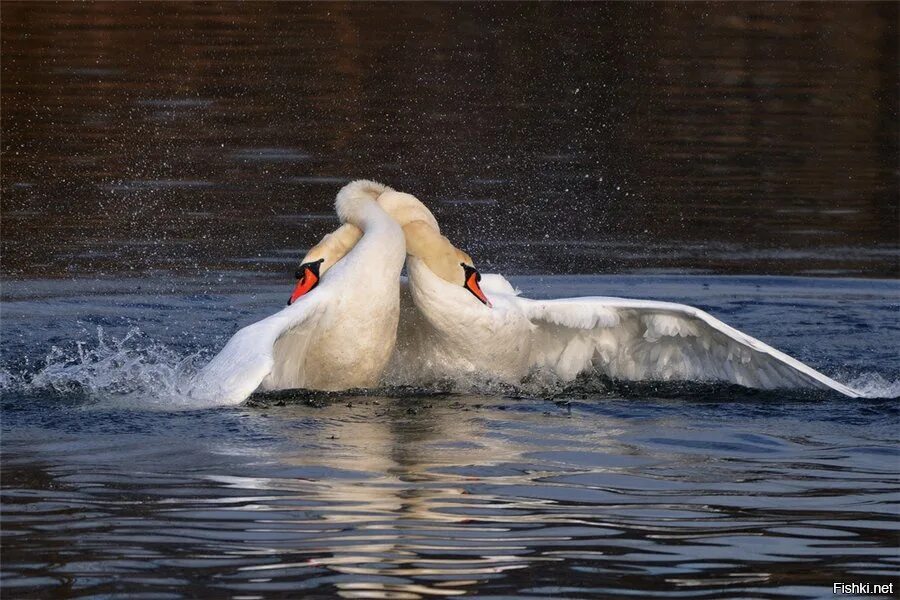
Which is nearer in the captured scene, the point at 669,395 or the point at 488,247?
the point at 669,395

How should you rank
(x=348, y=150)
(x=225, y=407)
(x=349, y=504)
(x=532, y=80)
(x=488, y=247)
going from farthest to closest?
(x=532, y=80) < (x=348, y=150) < (x=488, y=247) < (x=225, y=407) < (x=349, y=504)

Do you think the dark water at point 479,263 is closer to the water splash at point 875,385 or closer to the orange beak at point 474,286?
the water splash at point 875,385

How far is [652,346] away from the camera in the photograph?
29.6 feet

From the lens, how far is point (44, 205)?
1422cm

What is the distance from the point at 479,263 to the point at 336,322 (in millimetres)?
4747

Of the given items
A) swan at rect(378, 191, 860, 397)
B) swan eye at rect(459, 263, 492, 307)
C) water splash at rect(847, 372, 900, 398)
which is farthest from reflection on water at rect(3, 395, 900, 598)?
swan eye at rect(459, 263, 492, 307)

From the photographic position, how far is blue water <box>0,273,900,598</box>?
19.0ft

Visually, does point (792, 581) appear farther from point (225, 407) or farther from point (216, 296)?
point (216, 296)

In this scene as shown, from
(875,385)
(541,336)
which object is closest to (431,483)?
(541,336)

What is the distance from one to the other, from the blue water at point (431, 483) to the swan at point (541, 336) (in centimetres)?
15

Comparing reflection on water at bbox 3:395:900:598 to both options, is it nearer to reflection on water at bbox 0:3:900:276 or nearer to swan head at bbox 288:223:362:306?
swan head at bbox 288:223:362:306

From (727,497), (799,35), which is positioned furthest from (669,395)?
(799,35)

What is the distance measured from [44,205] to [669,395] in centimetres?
736

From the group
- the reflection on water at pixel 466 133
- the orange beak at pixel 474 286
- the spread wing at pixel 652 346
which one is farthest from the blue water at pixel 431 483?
the reflection on water at pixel 466 133
